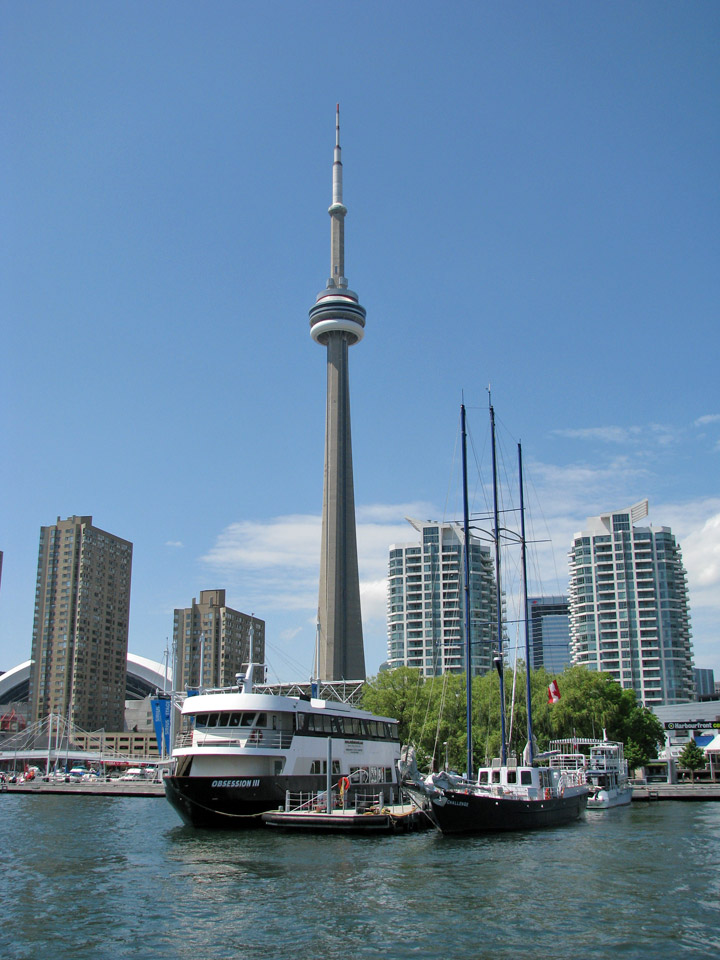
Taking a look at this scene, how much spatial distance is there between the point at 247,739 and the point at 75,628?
12898 cm

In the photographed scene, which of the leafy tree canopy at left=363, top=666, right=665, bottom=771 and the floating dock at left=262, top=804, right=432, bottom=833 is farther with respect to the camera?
the leafy tree canopy at left=363, top=666, right=665, bottom=771

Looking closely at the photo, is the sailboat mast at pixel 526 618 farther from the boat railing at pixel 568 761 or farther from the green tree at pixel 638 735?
the green tree at pixel 638 735

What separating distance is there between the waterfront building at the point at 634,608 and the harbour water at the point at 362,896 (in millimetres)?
112496

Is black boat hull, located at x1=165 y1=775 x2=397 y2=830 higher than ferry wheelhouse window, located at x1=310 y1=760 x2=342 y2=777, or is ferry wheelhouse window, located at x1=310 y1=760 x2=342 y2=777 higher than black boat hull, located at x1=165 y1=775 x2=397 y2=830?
ferry wheelhouse window, located at x1=310 y1=760 x2=342 y2=777

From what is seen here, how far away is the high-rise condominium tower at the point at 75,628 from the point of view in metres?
162

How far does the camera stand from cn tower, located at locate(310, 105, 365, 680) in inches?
5433

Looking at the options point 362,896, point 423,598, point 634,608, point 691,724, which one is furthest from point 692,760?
point 362,896

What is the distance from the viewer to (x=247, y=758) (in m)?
44.6

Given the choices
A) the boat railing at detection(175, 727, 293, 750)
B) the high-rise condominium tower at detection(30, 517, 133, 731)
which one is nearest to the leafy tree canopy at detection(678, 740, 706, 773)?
the boat railing at detection(175, 727, 293, 750)

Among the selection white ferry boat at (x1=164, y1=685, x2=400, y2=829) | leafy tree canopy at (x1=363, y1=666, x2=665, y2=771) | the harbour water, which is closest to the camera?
the harbour water

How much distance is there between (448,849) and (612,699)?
5026cm

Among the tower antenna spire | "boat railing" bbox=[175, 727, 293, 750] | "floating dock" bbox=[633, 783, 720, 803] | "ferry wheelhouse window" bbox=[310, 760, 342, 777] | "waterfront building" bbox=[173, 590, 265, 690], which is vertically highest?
the tower antenna spire

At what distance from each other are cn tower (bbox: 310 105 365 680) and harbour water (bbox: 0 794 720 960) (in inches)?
3731

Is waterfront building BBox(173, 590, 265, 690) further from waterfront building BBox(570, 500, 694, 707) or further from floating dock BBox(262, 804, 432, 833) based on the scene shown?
floating dock BBox(262, 804, 432, 833)
